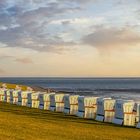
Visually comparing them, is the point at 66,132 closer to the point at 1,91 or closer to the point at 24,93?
the point at 24,93

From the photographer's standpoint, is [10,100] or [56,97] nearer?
[56,97]

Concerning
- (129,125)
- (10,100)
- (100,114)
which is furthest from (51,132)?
(10,100)

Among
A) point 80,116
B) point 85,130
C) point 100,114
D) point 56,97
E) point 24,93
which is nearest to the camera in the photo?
point 85,130

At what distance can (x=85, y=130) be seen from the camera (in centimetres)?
2853

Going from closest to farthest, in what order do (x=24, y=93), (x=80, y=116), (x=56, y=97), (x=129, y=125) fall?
(x=129, y=125) < (x=80, y=116) < (x=56, y=97) < (x=24, y=93)

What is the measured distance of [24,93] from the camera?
55.8 m

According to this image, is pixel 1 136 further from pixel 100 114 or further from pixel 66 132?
pixel 100 114

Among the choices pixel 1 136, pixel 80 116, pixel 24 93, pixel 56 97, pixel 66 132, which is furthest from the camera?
pixel 24 93

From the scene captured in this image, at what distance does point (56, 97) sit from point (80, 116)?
701 centimetres

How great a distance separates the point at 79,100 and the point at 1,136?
21.1 m

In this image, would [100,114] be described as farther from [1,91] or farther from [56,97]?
[1,91]

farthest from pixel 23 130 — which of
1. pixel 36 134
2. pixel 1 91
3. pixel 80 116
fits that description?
pixel 1 91

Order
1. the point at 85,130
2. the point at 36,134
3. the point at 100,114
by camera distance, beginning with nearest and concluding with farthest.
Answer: the point at 36,134
the point at 85,130
the point at 100,114

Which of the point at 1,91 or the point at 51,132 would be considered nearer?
the point at 51,132
